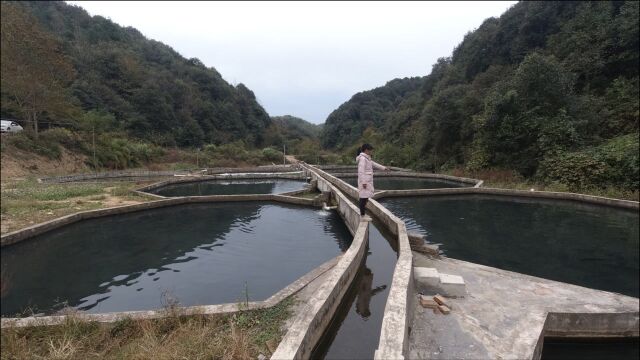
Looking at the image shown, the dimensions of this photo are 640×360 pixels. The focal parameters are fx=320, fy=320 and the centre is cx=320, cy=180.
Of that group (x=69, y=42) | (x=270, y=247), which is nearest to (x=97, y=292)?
(x=270, y=247)

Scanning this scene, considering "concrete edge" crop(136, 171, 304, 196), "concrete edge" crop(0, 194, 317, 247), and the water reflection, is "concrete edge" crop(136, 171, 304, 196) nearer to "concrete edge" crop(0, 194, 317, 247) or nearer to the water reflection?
"concrete edge" crop(0, 194, 317, 247)

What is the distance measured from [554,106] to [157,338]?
2193 cm

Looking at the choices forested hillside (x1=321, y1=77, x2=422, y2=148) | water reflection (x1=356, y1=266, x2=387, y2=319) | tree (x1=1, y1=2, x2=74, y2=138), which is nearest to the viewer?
water reflection (x1=356, y1=266, x2=387, y2=319)

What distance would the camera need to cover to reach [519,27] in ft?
101

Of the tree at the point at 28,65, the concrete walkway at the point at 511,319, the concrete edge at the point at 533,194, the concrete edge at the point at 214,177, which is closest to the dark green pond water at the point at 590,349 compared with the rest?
the concrete walkway at the point at 511,319

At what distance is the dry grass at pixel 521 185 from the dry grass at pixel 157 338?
14.6 meters

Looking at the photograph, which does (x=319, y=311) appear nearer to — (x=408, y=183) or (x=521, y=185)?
(x=521, y=185)

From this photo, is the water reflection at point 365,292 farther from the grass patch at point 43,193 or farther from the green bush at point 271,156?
the green bush at point 271,156

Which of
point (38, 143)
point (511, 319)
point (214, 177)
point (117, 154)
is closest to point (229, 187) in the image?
point (214, 177)

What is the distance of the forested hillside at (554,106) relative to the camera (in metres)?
15.5

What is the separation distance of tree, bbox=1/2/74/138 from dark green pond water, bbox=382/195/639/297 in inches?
1061

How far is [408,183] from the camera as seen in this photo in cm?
2281

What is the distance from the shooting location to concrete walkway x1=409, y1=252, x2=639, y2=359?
3.53 meters

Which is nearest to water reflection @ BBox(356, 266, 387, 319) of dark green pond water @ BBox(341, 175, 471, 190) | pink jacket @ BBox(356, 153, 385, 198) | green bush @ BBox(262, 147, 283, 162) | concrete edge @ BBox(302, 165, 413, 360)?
concrete edge @ BBox(302, 165, 413, 360)
